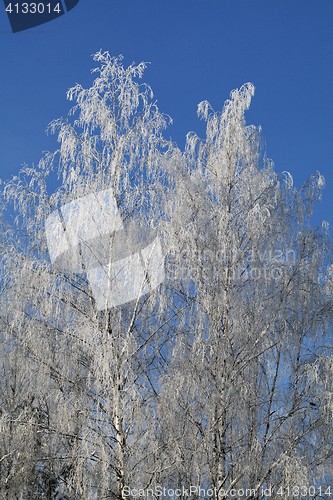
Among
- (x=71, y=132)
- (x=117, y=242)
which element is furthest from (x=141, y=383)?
(x=71, y=132)

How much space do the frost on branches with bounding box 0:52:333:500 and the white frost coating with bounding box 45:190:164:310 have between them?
2 cm

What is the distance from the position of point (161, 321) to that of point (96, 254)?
1.34 meters

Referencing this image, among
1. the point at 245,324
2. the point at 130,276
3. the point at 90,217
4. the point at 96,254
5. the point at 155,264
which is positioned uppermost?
the point at 90,217

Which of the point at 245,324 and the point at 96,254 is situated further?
the point at 96,254

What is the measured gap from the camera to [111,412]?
541cm

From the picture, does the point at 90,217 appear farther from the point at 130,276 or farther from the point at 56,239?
the point at 130,276

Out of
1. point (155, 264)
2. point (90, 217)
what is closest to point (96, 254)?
point (90, 217)

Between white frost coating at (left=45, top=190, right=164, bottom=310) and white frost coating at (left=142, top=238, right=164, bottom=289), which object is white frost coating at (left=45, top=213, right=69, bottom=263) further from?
white frost coating at (left=142, top=238, right=164, bottom=289)

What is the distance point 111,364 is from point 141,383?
26.7 inches

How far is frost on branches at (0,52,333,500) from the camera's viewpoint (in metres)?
5.41

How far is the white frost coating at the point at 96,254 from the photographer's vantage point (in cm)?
624

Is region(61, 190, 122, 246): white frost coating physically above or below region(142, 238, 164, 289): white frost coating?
above

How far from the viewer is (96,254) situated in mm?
6426

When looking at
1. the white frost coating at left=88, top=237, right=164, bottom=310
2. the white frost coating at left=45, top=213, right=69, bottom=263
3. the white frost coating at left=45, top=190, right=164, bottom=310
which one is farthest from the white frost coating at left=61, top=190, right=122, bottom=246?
the white frost coating at left=88, top=237, right=164, bottom=310
